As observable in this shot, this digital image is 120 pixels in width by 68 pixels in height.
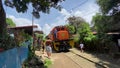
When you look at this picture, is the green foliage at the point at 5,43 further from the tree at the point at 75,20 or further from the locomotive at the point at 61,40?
the tree at the point at 75,20

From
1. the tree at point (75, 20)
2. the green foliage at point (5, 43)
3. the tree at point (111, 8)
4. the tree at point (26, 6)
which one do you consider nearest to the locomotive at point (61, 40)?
the tree at point (111, 8)

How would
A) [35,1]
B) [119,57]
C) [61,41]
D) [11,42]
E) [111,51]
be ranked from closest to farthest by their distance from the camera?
[11,42] < [35,1] < [119,57] < [111,51] < [61,41]

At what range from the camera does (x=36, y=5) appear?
18859 millimetres

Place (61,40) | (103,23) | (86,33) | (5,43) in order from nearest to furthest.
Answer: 1. (5,43)
2. (103,23)
3. (86,33)
4. (61,40)

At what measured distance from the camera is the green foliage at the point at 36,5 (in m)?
17.7

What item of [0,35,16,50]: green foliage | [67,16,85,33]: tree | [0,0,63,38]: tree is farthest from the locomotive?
[67,16,85,33]: tree

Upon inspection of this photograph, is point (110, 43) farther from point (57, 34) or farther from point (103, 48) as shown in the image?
point (57, 34)

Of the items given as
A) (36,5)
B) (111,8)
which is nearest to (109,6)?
(111,8)

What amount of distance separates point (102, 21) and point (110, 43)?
3.10 m

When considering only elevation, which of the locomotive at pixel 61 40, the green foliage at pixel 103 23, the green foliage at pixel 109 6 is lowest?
the locomotive at pixel 61 40

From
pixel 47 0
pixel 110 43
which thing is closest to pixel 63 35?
pixel 110 43

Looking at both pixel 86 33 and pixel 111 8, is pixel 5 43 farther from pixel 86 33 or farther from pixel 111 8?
pixel 86 33

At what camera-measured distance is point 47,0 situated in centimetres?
1817

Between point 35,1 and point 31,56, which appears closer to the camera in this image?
point 35,1
